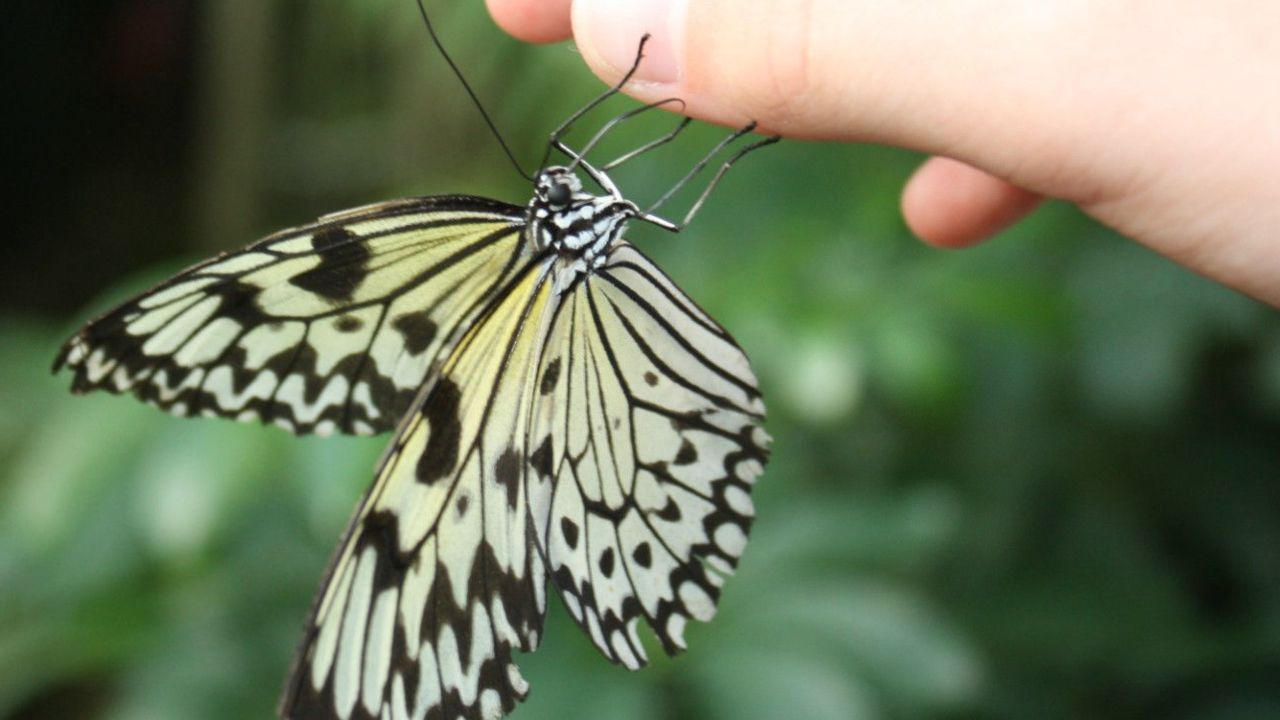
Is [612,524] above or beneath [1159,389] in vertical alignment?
beneath

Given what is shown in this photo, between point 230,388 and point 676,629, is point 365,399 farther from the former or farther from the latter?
point 676,629

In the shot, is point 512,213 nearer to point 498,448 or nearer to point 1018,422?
point 498,448

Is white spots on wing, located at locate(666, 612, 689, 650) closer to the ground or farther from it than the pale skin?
closer to the ground

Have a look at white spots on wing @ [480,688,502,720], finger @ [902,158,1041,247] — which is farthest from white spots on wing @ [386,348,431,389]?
finger @ [902,158,1041,247]

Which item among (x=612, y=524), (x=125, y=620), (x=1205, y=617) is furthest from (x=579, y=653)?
(x=1205, y=617)

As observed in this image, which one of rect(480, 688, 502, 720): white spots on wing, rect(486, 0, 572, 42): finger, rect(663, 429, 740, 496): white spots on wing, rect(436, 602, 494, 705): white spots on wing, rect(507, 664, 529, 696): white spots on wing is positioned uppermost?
rect(486, 0, 572, 42): finger

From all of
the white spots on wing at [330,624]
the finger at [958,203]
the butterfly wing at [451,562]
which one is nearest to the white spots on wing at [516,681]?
the butterfly wing at [451,562]

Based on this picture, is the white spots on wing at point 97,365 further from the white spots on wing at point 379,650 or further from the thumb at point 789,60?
the thumb at point 789,60

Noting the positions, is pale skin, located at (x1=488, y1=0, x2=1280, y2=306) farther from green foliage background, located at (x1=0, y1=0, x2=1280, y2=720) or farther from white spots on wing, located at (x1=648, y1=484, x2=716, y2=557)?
green foliage background, located at (x1=0, y1=0, x2=1280, y2=720)
